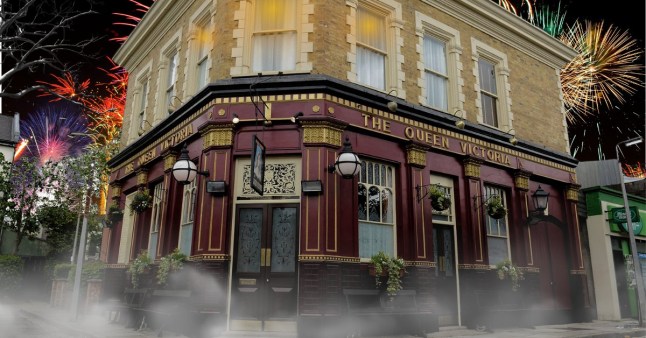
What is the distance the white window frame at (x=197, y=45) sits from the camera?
1229 centimetres

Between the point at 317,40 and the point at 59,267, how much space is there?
590 inches

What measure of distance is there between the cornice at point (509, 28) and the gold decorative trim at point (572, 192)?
4.45 m

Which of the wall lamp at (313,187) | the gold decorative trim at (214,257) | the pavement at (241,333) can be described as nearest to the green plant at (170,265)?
the gold decorative trim at (214,257)

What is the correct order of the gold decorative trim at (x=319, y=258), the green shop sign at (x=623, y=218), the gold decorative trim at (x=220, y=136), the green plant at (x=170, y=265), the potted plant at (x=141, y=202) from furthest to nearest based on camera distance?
1. the green shop sign at (x=623, y=218)
2. the potted plant at (x=141, y=202)
3. the green plant at (x=170, y=265)
4. the gold decorative trim at (x=220, y=136)
5. the gold decorative trim at (x=319, y=258)

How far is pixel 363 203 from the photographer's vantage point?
34.6ft

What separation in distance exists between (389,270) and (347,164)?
248 cm

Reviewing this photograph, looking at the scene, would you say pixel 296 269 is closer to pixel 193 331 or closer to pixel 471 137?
pixel 193 331

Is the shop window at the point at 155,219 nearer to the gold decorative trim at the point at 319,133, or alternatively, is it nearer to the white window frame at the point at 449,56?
the gold decorative trim at the point at 319,133

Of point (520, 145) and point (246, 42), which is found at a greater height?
point (246, 42)

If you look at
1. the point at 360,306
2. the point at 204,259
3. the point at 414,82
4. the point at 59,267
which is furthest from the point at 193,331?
the point at 59,267

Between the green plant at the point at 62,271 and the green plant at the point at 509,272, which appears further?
the green plant at the point at 62,271

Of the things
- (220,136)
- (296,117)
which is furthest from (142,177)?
(296,117)

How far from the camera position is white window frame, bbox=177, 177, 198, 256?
11.2m

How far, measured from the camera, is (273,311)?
30.7ft
